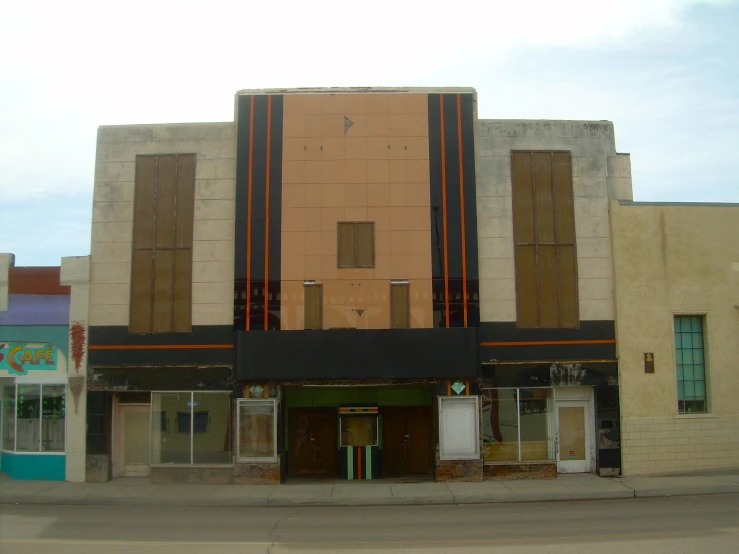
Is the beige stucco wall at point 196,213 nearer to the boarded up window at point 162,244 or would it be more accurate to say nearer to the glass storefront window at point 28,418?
the boarded up window at point 162,244

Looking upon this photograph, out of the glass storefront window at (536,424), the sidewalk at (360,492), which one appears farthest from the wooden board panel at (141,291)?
the glass storefront window at (536,424)

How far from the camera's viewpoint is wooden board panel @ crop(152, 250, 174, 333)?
2155 centimetres

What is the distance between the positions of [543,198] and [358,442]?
364 inches

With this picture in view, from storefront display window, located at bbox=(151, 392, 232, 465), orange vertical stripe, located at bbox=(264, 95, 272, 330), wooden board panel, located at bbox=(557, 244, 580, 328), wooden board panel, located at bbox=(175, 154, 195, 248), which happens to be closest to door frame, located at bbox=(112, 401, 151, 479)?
storefront display window, located at bbox=(151, 392, 232, 465)

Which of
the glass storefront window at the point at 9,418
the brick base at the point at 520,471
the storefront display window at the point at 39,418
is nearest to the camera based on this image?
the brick base at the point at 520,471

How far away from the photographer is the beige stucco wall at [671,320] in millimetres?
21234

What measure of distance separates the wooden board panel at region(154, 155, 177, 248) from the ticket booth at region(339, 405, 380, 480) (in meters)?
7.37

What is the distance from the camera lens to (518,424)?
70.5 feet

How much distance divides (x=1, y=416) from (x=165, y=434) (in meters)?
5.58

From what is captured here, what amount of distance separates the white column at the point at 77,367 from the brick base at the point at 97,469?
131 millimetres

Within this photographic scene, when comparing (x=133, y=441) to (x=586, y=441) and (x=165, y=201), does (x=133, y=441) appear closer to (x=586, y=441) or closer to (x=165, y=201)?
(x=165, y=201)

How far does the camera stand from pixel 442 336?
68.5 ft

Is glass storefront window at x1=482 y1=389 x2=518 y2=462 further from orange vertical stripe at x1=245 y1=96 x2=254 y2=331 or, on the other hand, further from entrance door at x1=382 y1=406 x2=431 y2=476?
orange vertical stripe at x1=245 y1=96 x2=254 y2=331

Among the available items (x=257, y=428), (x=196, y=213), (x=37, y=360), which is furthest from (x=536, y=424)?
(x=37, y=360)
